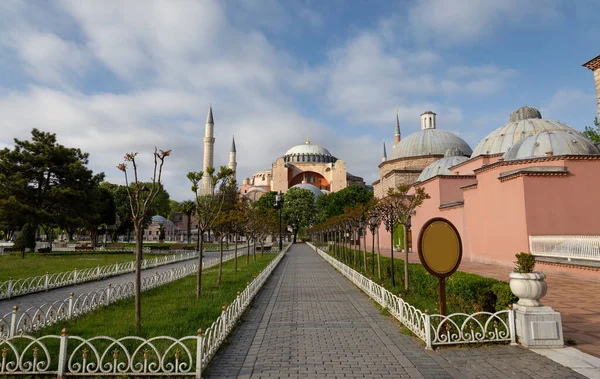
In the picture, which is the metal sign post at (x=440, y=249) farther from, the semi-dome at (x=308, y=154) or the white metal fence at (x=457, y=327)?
the semi-dome at (x=308, y=154)

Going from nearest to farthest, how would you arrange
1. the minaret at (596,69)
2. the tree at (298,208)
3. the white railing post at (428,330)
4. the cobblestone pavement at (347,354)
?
the cobblestone pavement at (347,354) < the white railing post at (428,330) < the minaret at (596,69) < the tree at (298,208)

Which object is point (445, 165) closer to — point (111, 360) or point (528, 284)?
point (528, 284)

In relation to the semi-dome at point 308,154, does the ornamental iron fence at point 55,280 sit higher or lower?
lower

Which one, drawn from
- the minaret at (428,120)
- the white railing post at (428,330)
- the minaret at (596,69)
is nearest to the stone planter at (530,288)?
the white railing post at (428,330)

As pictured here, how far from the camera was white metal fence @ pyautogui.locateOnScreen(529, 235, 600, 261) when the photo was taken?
37.6ft

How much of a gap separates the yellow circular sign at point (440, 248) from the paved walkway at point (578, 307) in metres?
1.99

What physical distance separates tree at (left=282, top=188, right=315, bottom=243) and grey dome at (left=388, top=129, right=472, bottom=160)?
16.9m

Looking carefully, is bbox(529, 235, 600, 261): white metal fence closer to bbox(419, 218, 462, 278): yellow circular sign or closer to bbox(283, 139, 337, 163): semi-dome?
bbox(419, 218, 462, 278): yellow circular sign

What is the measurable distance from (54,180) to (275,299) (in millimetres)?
26604

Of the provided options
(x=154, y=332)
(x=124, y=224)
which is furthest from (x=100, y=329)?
(x=124, y=224)

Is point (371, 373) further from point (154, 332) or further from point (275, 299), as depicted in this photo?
point (275, 299)

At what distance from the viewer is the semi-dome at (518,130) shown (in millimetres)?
24391

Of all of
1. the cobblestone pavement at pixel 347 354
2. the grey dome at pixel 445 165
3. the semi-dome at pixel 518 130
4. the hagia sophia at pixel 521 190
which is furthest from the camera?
the grey dome at pixel 445 165

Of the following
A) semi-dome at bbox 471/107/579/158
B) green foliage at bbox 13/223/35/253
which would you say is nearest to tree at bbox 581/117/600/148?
semi-dome at bbox 471/107/579/158
